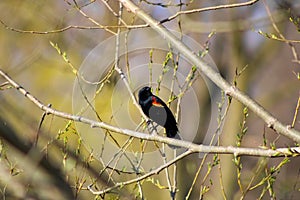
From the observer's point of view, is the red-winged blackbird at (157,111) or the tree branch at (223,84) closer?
the tree branch at (223,84)

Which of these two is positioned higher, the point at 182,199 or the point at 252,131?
the point at 252,131

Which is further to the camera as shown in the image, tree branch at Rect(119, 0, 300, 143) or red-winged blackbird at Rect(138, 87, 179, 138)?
red-winged blackbird at Rect(138, 87, 179, 138)

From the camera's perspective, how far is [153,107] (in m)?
2.87

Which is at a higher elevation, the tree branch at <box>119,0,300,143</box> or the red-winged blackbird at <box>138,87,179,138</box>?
the red-winged blackbird at <box>138,87,179,138</box>

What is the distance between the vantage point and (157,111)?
2.85 meters

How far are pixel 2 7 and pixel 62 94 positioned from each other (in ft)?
3.22

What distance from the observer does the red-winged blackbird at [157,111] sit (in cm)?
272

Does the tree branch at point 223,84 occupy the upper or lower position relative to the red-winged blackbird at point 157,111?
lower

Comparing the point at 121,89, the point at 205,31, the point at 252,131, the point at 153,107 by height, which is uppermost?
the point at 252,131

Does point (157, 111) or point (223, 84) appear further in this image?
point (157, 111)

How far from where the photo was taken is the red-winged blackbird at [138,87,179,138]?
107 inches

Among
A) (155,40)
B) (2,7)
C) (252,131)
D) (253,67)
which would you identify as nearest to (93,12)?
(155,40)

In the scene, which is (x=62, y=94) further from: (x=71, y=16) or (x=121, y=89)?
(x=121, y=89)

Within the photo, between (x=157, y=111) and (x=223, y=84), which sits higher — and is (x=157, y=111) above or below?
above
